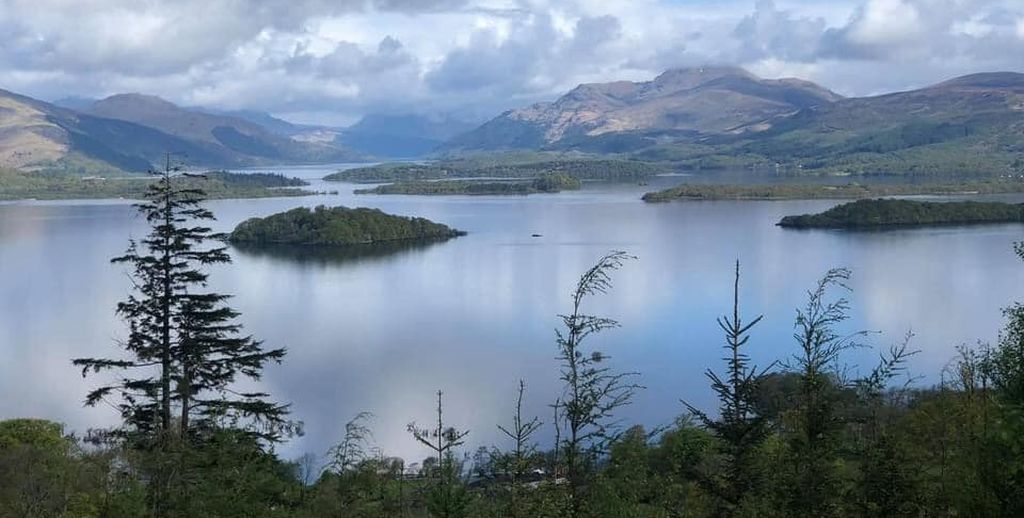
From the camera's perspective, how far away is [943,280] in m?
28.3

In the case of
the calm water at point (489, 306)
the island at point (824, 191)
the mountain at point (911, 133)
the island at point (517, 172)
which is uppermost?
the mountain at point (911, 133)

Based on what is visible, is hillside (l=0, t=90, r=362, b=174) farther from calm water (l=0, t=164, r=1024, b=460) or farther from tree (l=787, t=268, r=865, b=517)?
tree (l=787, t=268, r=865, b=517)

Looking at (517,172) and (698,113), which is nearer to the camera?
(517,172)

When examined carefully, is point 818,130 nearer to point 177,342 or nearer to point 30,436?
point 30,436

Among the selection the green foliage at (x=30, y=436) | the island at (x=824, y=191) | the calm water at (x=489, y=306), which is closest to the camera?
the green foliage at (x=30, y=436)

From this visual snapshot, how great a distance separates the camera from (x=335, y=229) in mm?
42094

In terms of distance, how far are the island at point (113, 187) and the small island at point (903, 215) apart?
42.6m

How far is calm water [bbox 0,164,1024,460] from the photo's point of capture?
1745 centimetres

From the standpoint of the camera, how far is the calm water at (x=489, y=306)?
17.5 metres

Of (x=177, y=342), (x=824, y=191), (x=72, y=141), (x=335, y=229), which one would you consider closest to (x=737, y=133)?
(x=824, y=191)

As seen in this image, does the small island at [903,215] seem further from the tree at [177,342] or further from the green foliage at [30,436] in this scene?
the tree at [177,342]

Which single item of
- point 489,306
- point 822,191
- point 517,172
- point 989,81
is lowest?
point 489,306

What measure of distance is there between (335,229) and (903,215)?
27503 millimetres

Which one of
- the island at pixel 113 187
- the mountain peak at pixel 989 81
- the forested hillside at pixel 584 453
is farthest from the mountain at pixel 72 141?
the mountain peak at pixel 989 81
